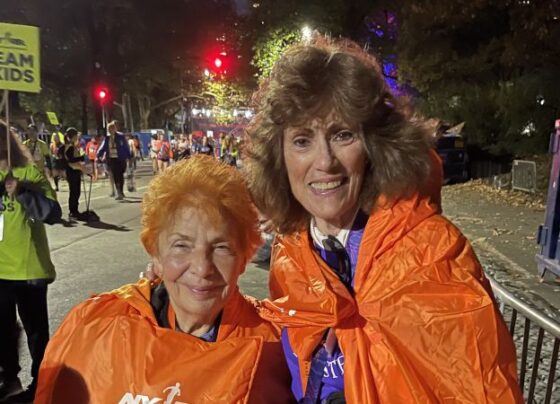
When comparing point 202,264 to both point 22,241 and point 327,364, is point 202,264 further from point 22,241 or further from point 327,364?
point 22,241

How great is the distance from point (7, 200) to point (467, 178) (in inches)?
692

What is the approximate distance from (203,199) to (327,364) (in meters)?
0.67

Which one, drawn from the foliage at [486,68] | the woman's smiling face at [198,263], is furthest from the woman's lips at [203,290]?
the foliage at [486,68]

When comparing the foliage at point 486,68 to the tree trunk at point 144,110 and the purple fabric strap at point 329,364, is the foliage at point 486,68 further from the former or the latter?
the tree trunk at point 144,110

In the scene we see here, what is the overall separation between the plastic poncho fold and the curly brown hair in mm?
106

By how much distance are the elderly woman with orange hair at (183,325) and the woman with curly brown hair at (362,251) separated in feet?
0.39

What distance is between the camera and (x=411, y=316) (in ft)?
4.63

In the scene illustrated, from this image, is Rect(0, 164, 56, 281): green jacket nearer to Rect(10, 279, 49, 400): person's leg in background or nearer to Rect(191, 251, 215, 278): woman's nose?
Rect(10, 279, 49, 400): person's leg in background

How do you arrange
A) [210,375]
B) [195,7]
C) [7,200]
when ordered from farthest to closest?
[195,7] → [7,200] → [210,375]

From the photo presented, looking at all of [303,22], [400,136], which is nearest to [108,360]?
[400,136]

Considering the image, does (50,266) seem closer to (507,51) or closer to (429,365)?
(429,365)

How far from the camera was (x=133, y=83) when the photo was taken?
136ft

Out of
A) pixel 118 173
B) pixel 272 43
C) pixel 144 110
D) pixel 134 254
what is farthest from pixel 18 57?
pixel 144 110

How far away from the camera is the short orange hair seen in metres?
1.83
